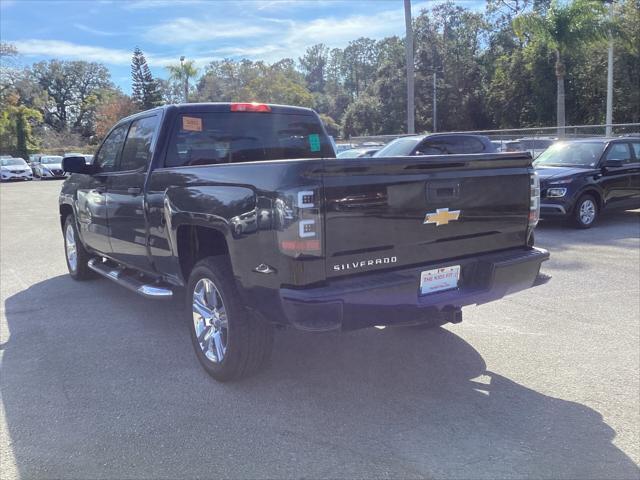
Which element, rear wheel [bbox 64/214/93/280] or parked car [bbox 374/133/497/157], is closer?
rear wheel [bbox 64/214/93/280]

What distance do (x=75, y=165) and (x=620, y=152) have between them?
33.6 feet

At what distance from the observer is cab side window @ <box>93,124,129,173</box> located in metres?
5.79

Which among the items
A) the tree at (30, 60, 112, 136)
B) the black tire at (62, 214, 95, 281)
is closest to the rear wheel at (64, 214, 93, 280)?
the black tire at (62, 214, 95, 281)

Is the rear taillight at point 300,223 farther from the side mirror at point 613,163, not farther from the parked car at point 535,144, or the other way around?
the parked car at point 535,144

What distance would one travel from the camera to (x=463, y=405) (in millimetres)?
3641

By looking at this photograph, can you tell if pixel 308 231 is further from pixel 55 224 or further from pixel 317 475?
pixel 55 224

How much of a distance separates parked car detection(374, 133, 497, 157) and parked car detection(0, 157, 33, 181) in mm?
28820

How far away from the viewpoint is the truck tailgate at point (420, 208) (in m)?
3.24

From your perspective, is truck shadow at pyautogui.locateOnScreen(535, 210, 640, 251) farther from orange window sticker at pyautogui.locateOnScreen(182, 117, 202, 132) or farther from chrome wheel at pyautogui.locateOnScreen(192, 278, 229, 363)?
chrome wheel at pyautogui.locateOnScreen(192, 278, 229, 363)

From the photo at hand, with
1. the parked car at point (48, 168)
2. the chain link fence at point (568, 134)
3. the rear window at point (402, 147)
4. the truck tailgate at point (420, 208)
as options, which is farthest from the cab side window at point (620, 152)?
the parked car at point (48, 168)

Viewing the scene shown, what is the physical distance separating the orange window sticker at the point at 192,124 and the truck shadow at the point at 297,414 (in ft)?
6.01

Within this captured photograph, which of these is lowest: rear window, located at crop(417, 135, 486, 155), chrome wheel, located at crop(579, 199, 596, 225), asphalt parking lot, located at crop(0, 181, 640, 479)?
asphalt parking lot, located at crop(0, 181, 640, 479)

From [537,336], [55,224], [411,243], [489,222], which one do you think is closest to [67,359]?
[411,243]

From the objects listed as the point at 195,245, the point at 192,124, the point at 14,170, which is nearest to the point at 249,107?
the point at 192,124
